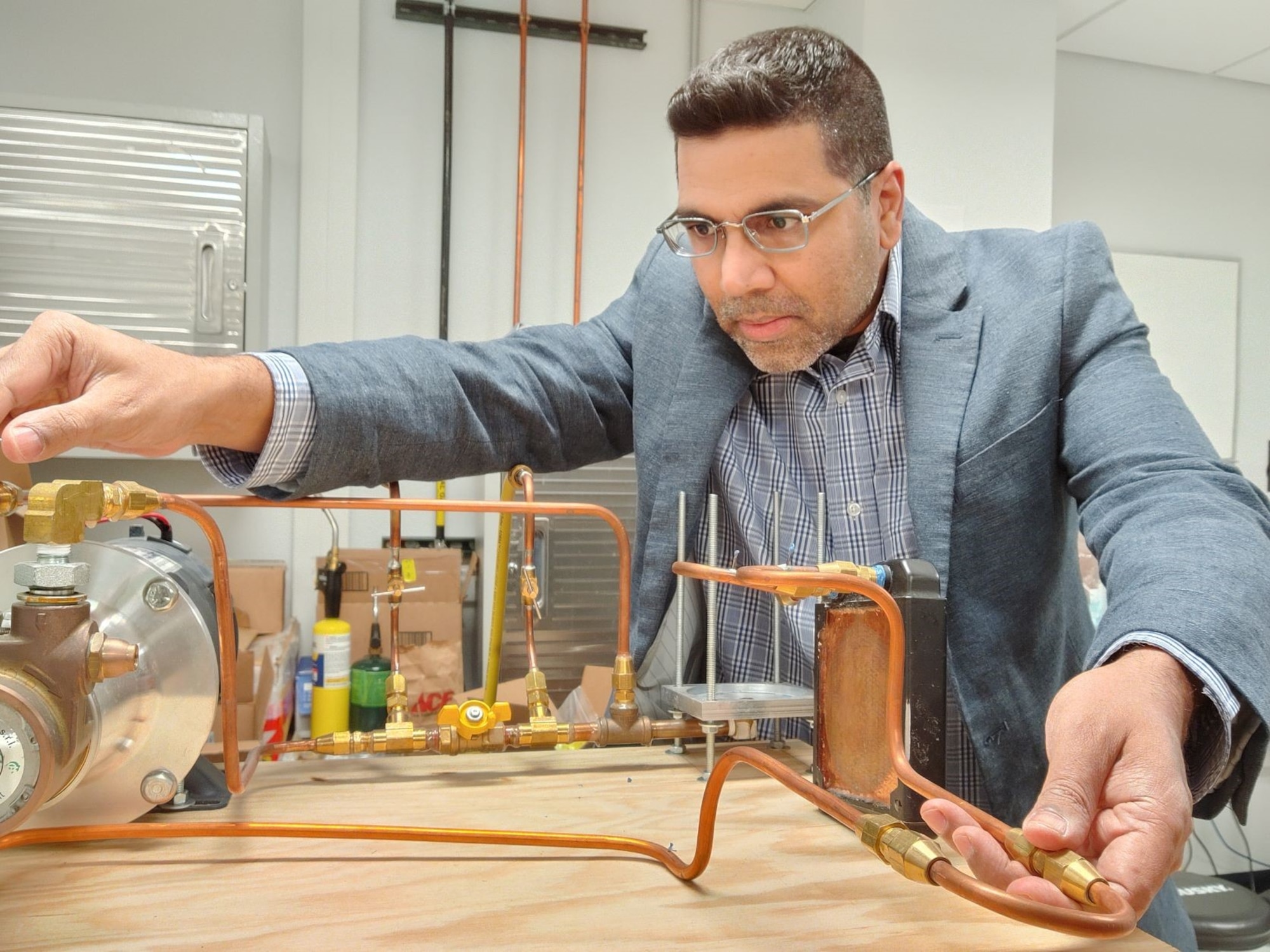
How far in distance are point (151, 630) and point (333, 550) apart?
566 millimetres

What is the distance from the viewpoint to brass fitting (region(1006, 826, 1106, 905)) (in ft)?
1.46

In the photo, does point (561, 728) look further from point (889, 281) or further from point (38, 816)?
point (889, 281)

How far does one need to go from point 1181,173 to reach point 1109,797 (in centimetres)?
344

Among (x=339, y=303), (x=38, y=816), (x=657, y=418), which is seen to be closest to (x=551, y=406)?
(x=657, y=418)

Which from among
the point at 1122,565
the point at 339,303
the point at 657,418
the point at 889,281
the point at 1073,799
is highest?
the point at 339,303

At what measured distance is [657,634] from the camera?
3.60 ft

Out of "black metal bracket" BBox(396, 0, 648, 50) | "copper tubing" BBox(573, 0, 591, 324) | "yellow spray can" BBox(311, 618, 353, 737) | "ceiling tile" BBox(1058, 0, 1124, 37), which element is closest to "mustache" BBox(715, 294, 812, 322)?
"yellow spray can" BBox(311, 618, 353, 737)

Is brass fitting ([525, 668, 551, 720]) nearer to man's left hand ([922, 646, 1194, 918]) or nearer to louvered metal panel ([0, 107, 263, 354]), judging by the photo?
man's left hand ([922, 646, 1194, 918])

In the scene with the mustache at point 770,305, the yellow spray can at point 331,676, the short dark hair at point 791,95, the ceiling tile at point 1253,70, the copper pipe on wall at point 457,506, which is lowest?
the yellow spray can at point 331,676

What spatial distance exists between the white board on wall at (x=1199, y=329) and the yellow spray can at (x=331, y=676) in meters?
2.82

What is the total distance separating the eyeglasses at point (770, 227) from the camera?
40.8 inches

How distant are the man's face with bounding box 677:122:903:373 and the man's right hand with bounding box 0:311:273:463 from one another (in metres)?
0.53

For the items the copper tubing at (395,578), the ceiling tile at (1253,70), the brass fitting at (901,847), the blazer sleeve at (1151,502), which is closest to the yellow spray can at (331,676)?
the copper tubing at (395,578)

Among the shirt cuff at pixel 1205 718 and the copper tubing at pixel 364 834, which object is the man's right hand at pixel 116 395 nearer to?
the copper tubing at pixel 364 834
